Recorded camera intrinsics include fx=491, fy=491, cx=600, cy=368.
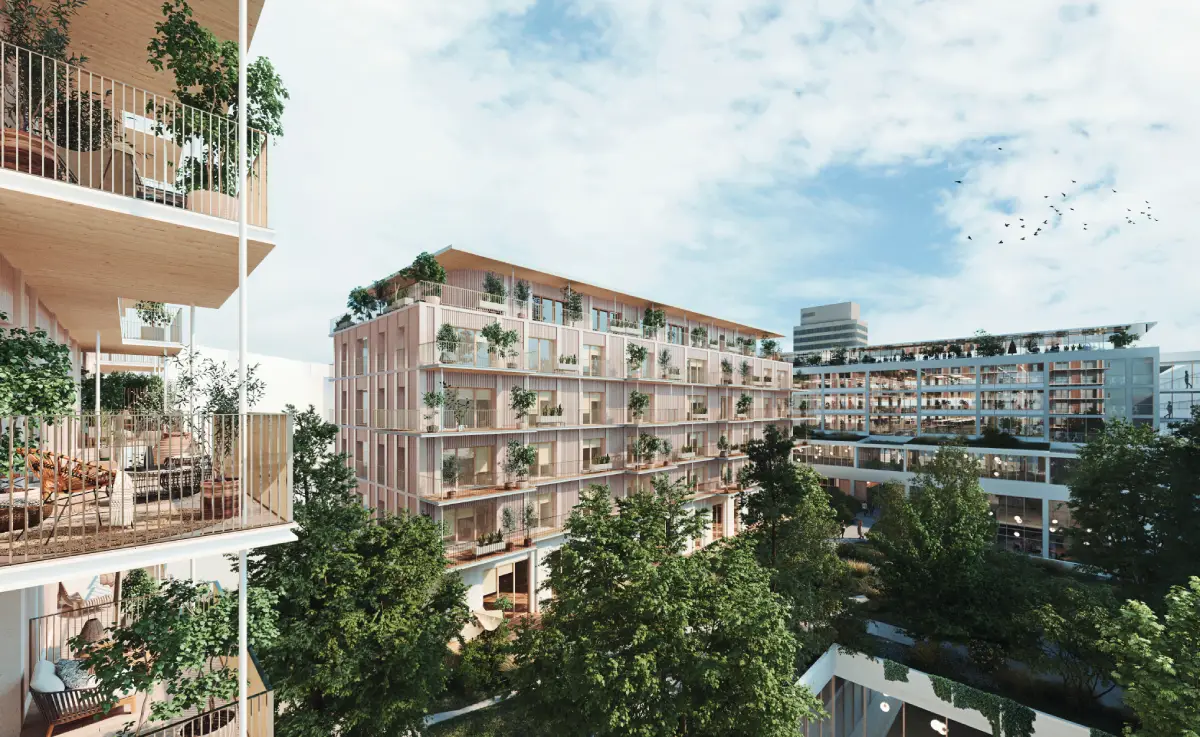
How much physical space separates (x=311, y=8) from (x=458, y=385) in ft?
47.2

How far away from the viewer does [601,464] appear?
89.1 ft

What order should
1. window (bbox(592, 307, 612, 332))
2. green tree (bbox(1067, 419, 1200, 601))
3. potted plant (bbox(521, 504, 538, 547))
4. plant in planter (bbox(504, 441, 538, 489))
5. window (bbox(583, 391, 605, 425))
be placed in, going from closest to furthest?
1. green tree (bbox(1067, 419, 1200, 601))
2. potted plant (bbox(521, 504, 538, 547))
3. plant in planter (bbox(504, 441, 538, 489))
4. window (bbox(583, 391, 605, 425))
5. window (bbox(592, 307, 612, 332))

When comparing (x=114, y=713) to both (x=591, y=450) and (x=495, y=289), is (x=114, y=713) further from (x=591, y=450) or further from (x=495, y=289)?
(x=591, y=450)

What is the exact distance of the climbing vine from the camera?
45.5ft

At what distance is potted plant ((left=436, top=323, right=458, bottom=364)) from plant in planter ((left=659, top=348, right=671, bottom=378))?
48.2ft

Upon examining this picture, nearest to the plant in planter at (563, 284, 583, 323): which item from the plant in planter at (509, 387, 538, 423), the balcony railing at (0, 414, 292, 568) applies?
the plant in planter at (509, 387, 538, 423)

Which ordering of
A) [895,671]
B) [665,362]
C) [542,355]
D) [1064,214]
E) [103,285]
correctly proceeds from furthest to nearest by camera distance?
[665,362], [542,355], [1064,214], [895,671], [103,285]

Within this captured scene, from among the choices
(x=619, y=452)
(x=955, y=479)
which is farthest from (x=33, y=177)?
(x=955, y=479)

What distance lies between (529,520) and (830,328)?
93.8 m

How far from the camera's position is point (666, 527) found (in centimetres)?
1306

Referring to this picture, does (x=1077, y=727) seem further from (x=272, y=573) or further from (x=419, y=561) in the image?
(x=272, y=573)

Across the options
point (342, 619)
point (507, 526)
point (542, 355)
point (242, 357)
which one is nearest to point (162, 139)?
point (242, 357)

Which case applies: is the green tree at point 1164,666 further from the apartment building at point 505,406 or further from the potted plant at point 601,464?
the potted plant at point 601,464

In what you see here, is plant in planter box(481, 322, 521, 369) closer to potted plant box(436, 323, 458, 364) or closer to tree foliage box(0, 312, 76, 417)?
potted plant box(436, 323, 458, 364)
